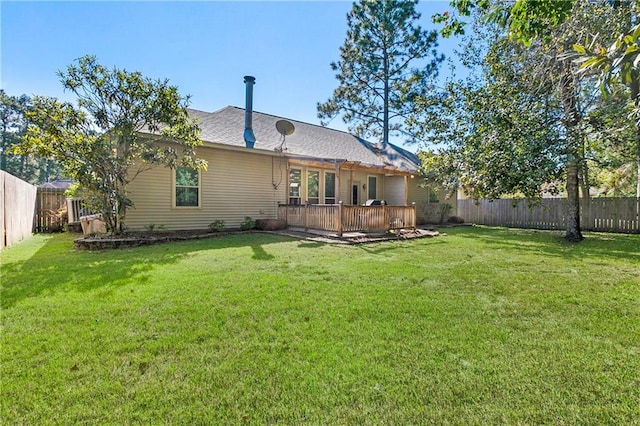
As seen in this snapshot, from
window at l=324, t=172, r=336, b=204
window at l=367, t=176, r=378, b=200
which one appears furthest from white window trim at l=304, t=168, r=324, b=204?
window at l=367, t=176, r=378, b=200

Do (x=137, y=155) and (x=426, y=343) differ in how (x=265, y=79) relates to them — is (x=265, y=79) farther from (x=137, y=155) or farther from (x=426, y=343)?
(x=426, y=343)

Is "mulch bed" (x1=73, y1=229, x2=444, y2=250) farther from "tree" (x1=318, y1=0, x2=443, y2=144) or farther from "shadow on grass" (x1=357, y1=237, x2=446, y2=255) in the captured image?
"tree" (x1=318, y1=0, x2=443, y2=144)

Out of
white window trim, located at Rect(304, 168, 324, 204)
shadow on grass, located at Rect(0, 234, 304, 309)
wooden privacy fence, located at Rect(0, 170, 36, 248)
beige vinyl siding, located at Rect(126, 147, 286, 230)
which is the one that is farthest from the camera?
white window trim, located at Rect(304, 168, 324, 204)

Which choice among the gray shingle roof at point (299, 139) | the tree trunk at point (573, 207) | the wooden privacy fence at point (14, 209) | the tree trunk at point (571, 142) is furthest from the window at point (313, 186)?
the wooden privacy fence at point (14, 209)

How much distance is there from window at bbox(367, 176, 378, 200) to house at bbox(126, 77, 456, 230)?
0.05 m

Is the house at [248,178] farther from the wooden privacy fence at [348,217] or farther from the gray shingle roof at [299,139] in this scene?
the wooden privacy fence at [348,217]

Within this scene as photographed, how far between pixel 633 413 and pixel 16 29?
12.8 metres

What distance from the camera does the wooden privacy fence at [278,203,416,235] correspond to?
945 centimetres

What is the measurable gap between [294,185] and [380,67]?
51.0ft

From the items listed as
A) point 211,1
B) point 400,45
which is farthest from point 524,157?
point 400,45

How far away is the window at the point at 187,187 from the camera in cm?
997

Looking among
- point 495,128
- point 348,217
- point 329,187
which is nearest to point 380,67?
point 329,187

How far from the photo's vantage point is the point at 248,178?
11.4 metres

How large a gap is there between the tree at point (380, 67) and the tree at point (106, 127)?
630 inches
